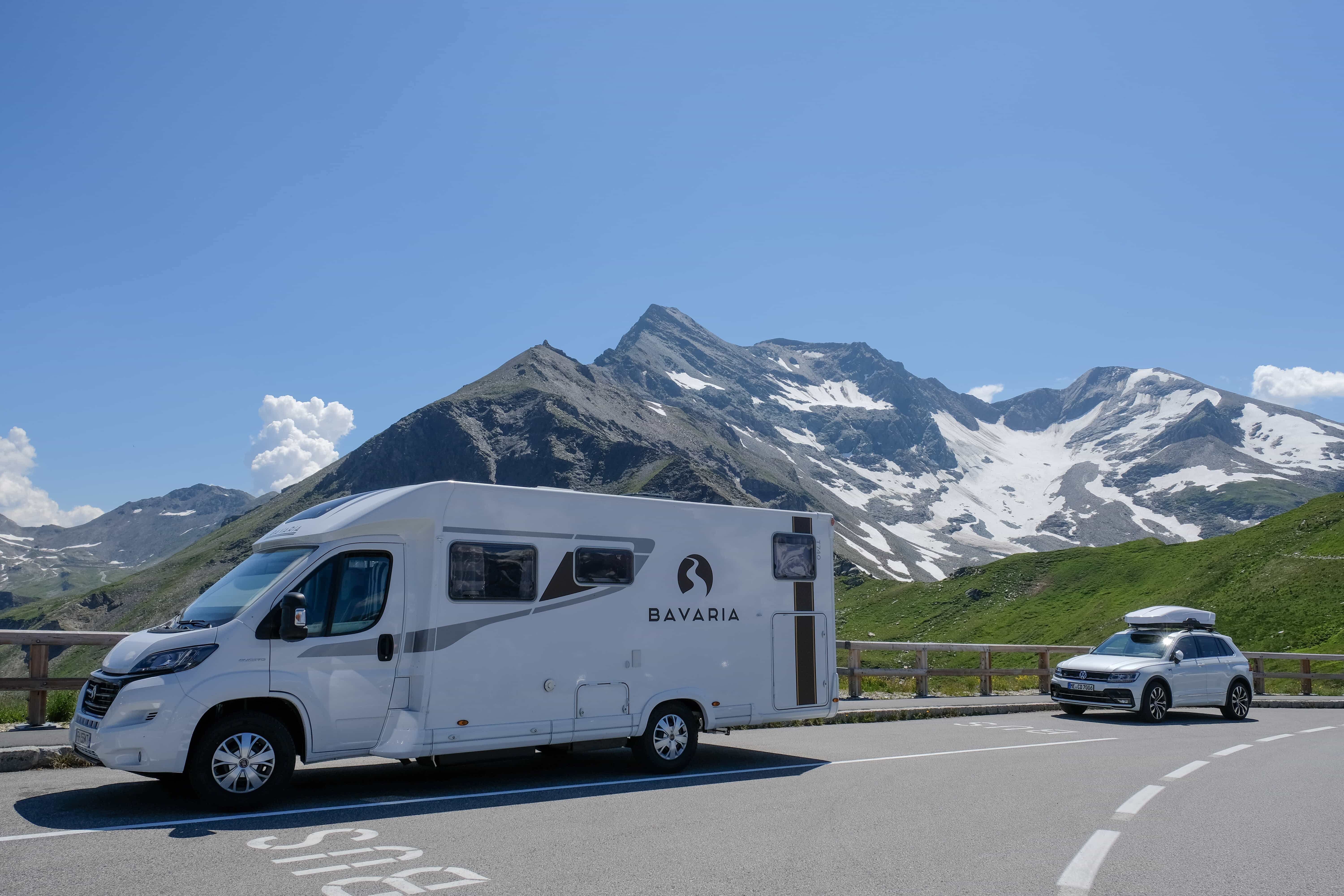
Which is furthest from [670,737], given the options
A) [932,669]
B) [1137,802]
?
[932,669]

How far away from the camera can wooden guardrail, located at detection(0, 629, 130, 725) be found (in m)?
12.1

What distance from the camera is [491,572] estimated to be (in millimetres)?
10500

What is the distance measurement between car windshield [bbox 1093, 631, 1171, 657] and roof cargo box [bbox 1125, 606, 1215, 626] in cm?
21

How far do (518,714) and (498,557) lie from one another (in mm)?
1641

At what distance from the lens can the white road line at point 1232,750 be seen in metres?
14.3

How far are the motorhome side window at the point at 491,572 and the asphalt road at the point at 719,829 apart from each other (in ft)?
6.58

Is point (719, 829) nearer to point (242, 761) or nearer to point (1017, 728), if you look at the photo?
point (242, 761)

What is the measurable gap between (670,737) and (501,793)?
228 centimetres

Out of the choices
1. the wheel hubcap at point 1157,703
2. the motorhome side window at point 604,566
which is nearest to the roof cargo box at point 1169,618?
the wheel hubcap at point 1157,703

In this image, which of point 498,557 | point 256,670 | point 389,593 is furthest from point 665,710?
point 256,670

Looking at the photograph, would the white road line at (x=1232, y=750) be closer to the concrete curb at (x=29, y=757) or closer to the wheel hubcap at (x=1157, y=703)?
the wheel hubcap at (x=1157, y=703)

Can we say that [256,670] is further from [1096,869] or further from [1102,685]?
[1102,685]

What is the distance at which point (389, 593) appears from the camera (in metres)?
9.93

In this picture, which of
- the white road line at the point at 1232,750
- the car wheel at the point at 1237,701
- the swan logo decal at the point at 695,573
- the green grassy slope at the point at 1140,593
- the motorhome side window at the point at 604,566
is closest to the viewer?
the motorhome side window at the point at 604,566
